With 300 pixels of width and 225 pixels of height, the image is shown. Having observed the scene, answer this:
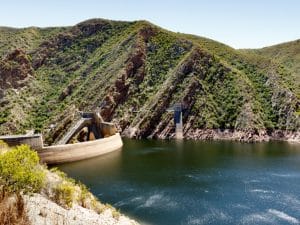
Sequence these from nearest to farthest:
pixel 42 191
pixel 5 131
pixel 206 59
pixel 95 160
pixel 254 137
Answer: pixel 42 191 → pixel 95 160 → pixel 254 137 → pixel 5 131 → pixel 206 59

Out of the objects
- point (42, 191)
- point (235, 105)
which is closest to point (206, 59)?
point (235, 105)

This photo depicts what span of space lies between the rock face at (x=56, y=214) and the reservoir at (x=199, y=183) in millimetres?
12788

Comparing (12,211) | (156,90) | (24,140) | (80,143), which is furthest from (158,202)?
(156,90)

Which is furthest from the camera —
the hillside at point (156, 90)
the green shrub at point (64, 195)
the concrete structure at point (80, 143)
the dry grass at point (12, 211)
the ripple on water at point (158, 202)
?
the hillside at point (156, 90)

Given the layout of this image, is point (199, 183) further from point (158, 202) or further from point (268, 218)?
point (268, 218)

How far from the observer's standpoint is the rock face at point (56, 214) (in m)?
35.2

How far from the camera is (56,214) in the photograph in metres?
37.7

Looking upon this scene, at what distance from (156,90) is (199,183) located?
3514 inches

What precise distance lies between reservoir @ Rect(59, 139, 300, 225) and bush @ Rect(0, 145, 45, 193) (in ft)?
74.7

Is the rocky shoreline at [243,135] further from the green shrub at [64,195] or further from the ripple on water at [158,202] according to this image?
the green shrub at [64,195]

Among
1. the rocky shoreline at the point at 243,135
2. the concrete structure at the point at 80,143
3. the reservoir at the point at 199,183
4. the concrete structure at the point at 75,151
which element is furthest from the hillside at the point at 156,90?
the concrete structure at the point at 75,151

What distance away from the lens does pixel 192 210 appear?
60.5 m

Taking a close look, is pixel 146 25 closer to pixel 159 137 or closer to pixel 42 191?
pixel 159 137

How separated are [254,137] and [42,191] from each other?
105111 millimetres
